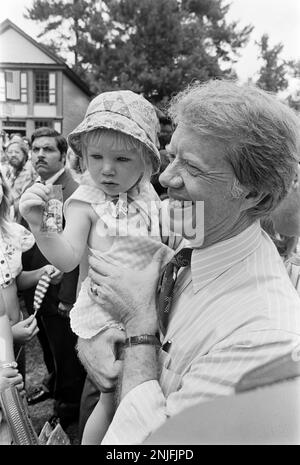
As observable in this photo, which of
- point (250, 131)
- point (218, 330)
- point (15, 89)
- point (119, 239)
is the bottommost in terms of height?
point (218, 330)

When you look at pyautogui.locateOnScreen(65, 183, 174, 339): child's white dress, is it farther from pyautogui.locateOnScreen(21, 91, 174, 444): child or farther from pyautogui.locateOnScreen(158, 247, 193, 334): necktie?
pyautogui.locateOnScreen(158, 247, 193, 334): necktie

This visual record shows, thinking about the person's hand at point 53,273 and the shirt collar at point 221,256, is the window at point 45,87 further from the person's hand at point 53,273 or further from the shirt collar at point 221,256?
the shirt collar at point 221,256

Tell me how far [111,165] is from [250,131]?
0.73 m

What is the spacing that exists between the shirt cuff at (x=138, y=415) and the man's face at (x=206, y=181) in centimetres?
48

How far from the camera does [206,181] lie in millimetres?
1248

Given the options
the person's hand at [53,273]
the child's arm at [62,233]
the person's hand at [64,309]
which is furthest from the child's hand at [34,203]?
the person's hand at [64,309]

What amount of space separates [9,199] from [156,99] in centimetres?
1586

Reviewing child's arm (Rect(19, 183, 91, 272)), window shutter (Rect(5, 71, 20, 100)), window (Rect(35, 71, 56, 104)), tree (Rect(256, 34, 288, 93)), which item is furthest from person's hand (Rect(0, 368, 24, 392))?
window (Rect(35, 71, 56, 104))

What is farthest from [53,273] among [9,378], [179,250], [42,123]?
[42,123]

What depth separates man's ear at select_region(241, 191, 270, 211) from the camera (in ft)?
4.21

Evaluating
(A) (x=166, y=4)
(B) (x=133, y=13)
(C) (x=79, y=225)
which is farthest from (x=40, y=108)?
(C) (x=79, y=225)

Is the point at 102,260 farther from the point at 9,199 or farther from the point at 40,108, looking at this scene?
the point at 40,108

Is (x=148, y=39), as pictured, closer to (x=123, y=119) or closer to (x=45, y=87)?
(x=123, y=119)
